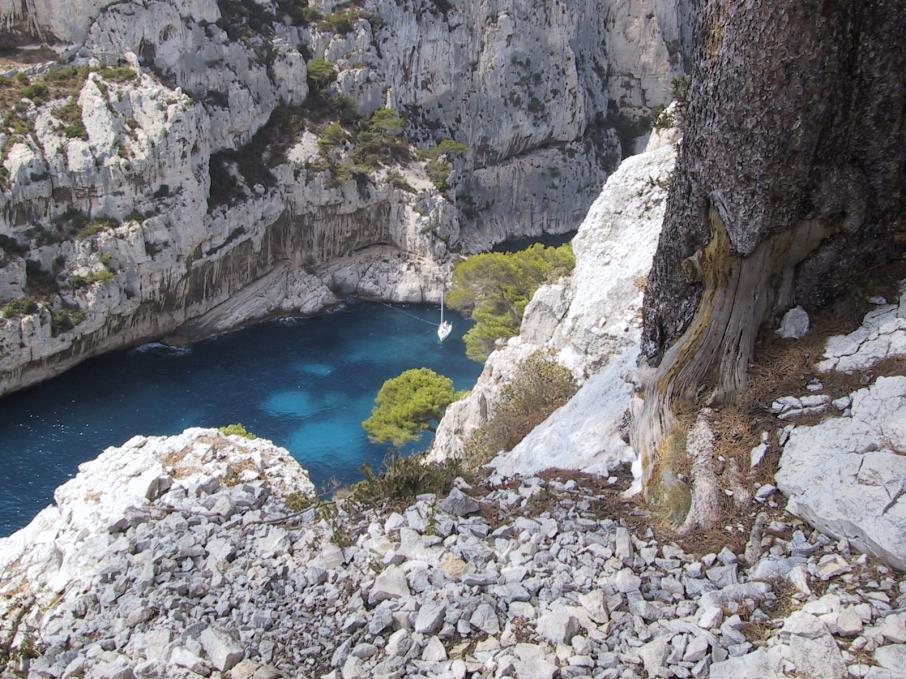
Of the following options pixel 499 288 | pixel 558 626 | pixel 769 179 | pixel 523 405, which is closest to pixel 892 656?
pixel 558 626

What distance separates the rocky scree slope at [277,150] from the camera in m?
27.8

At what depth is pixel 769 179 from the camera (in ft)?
20.2

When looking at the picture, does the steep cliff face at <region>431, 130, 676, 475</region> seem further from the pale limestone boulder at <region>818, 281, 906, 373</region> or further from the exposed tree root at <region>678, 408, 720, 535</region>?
the pale limestone boulder at <region>818, 281, 906, 373</region>

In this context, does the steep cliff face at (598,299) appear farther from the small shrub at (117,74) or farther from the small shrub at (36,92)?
the small shrub at (36,92)

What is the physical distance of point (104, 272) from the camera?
28.1 metres

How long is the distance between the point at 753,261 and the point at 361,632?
4755 millimetres

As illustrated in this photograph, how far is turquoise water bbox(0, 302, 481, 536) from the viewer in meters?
23.5

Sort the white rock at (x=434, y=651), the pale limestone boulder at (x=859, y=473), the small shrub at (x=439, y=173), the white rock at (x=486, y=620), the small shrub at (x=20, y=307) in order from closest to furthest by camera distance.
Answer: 1. the pale limestone boulder at (x=859, y=473)
2. the white rock at (x=434, y=651)
3. the white rock at (x=486, y=620)
4. the small shrub at (x=20, y=307)
5. the small shrub at (x=439, y=173)

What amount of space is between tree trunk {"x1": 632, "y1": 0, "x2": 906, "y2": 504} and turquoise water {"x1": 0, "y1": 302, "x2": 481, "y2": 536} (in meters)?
16.9

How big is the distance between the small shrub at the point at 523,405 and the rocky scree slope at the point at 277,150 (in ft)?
68.2

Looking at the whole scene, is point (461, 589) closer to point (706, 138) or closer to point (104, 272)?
point (706, 138)

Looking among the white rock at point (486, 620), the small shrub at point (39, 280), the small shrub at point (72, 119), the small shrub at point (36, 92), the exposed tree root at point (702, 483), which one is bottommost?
the small shrub at point (39, 280)

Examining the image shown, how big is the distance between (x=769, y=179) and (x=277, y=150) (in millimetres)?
33627

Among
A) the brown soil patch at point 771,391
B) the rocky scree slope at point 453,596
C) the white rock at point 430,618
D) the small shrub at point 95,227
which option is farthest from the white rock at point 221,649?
the small shrub at point 95,227
